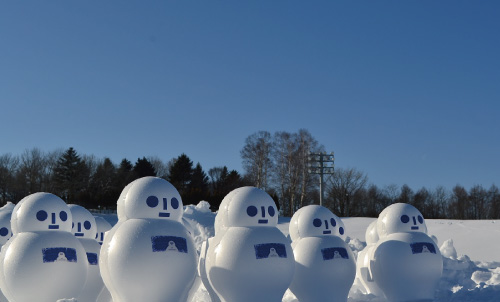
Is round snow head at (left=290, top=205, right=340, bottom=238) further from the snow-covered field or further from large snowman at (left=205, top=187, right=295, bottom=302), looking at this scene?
the snow-covered field

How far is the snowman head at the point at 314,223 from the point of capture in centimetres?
1034

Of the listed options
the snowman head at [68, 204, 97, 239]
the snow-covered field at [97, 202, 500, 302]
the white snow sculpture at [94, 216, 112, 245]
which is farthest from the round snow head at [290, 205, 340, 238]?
the white snow sculpture at [94, 216, 112, 245]

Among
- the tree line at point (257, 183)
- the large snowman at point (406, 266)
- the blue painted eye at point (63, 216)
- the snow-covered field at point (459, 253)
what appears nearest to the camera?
the blue painted eye at point (63, 216)

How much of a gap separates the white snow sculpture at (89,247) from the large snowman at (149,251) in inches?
63.1

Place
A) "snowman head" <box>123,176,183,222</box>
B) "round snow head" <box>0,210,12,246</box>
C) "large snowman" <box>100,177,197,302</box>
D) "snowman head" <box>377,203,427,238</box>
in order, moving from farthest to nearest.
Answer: "round snow head" <box>0,210,12,246</box> → "snowman head" <box>377,203,427,238</box> → "snowman head" <box>123,176,183,222</box> → "large snowman" <box>100,177,197,302</box>

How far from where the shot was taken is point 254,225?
9188 millimetres

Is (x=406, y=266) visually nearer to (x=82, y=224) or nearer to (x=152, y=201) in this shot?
(x=152, y=201)

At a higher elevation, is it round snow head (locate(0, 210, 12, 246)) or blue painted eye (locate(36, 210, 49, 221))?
blue painted eye (locate(36, 210, 49, 221))

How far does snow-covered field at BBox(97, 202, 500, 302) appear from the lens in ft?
35.5

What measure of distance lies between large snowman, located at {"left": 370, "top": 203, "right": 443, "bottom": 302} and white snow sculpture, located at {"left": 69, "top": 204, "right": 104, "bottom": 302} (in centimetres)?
503

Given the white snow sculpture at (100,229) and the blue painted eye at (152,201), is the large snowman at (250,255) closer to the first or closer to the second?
the blue painted eye at (152,201)

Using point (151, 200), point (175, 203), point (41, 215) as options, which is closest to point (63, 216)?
point (41, 215)

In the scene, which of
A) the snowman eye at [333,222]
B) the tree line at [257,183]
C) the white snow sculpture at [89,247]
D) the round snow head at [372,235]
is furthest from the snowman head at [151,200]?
the tree line at [257,183]

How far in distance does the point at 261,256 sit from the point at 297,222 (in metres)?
1.89
